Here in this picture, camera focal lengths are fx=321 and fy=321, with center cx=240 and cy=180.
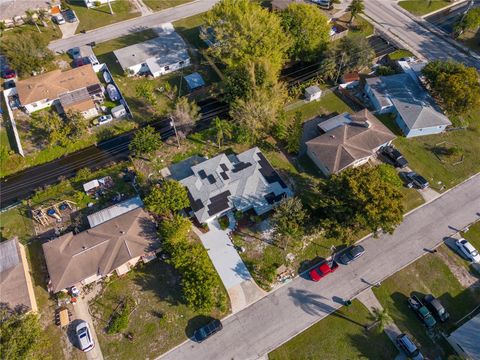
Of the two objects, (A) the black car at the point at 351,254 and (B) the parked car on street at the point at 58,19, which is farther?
(B) the parked car on street at the point at 58,19

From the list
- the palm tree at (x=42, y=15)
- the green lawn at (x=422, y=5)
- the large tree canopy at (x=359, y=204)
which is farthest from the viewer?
the green lawn at (x=422, y=5)

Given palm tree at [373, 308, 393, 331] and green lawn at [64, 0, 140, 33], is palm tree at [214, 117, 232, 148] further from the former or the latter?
green lawn at [64, 0, 140, 33]

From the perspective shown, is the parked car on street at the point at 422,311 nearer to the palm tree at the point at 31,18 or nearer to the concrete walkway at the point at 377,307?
the concrete walkway at the point at 377,307

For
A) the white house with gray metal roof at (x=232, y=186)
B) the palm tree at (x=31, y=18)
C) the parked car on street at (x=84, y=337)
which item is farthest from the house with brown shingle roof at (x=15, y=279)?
the palm tree at (x=31, y=18)

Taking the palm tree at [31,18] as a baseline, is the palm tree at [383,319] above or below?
below

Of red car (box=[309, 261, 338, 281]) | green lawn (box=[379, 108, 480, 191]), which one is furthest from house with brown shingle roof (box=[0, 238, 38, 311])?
green lawn (box=[379, 108, 480, 191])

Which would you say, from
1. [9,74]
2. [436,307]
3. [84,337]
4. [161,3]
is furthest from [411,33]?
[9,74]

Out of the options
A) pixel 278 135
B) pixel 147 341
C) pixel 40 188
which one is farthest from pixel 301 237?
pixel 40 188

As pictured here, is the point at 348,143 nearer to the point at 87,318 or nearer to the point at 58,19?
the point at 87,318
